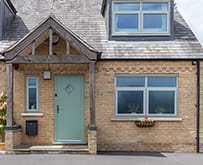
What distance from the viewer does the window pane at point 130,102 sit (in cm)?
877

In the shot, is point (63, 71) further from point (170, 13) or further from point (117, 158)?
point (170, 13)

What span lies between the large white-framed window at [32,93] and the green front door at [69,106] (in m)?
0.74

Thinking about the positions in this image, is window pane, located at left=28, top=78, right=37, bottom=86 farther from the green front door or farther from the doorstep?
the doorstep

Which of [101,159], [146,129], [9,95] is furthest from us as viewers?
[146,129]

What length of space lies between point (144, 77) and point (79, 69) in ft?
7.86

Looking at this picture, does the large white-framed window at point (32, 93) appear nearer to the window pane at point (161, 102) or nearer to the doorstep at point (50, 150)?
the doorstep at point (50, 150)

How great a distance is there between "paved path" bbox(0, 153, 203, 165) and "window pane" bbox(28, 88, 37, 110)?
1949 mm

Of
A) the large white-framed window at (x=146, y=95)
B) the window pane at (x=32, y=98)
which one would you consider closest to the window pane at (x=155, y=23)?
the large white-framed window at (x=146, y=95)

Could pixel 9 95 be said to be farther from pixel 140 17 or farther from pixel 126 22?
pixel 140 17

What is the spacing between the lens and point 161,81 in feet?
28.7

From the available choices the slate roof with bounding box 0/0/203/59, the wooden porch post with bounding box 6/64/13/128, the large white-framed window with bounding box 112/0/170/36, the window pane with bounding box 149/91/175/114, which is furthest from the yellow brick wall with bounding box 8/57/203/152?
the large white-framed window with bounding box 112/0/170/36

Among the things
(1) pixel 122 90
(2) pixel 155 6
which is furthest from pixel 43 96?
(2) pixel 155 6

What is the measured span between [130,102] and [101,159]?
2.41 metres

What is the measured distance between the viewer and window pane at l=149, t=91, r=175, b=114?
8727mm
